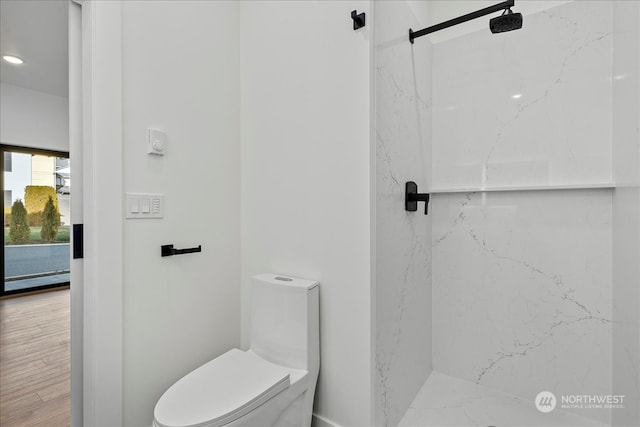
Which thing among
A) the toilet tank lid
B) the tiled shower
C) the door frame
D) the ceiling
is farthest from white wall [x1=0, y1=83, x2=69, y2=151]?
the tiled shower

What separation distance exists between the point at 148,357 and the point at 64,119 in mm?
4340

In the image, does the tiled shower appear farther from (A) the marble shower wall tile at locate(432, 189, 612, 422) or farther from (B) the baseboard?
(B) the baseboard

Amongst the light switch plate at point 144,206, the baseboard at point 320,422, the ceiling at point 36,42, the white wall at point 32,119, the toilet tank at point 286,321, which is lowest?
the baseboard at point 320,422

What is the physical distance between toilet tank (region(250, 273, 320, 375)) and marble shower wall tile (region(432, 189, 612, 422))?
1.01 metres

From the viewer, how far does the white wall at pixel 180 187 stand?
134 centimetres

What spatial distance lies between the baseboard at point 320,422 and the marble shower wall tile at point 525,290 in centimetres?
93

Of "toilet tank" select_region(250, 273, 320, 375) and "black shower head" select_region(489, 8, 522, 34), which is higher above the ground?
"black shower head" select_region(489, 8, 522, 34)

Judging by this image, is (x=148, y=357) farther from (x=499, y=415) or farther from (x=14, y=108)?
(x=14, y=108)

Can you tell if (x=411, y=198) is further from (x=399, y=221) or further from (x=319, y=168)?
(x=319, y=168)

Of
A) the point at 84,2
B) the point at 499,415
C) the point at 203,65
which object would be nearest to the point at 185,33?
the point at 203,65

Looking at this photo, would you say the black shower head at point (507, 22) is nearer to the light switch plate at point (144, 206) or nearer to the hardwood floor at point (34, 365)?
the light switch plate at point (144, 206)

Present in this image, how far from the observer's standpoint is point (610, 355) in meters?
1.50

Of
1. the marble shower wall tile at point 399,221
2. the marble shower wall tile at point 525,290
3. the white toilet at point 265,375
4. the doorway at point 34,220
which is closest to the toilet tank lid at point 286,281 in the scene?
the white toilet at point 265,375

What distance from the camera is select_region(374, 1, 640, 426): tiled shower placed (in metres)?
1.38
